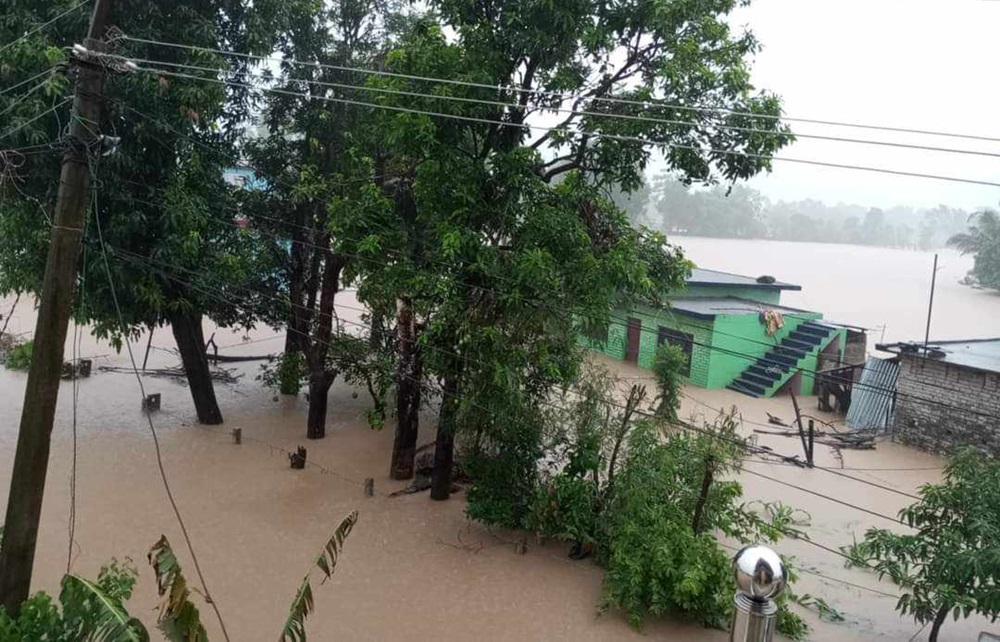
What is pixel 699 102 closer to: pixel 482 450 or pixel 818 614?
pixel 482 450

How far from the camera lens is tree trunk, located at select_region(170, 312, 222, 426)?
12.8 meters

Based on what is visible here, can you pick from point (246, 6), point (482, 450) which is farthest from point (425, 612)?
point (246, 6)

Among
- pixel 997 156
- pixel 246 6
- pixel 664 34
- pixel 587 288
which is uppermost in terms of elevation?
pixel 246 6

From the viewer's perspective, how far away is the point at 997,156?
5.27 m

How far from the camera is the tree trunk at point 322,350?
1241cm

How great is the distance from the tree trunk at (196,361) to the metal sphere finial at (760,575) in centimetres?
1156

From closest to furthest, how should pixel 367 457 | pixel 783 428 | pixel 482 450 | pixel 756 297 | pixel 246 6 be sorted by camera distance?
pixel 482 450
pixel 246 6
pixel 367 457
pixel 783 428
pixel 756 297

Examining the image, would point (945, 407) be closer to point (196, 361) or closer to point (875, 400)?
point (875, 400)

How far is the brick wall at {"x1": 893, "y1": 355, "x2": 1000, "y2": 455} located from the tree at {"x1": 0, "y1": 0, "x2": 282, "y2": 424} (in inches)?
512

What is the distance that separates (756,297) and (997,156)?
1891 centimetres

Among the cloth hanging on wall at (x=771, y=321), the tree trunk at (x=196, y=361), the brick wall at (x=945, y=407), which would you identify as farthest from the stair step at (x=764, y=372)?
the tree trunk at (x=196, y=361)

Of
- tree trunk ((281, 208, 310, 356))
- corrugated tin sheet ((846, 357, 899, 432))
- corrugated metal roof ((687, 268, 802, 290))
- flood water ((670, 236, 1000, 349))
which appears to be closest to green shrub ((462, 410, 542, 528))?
tree trunk ((281, 208, 310, 356))

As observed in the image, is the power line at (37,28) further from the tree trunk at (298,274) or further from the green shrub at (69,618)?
the green shrub at (69,618)

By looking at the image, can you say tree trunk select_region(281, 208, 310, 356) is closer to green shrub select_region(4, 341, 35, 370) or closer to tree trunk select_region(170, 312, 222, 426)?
tree trunk select_region(170, 312, 222, 426)
